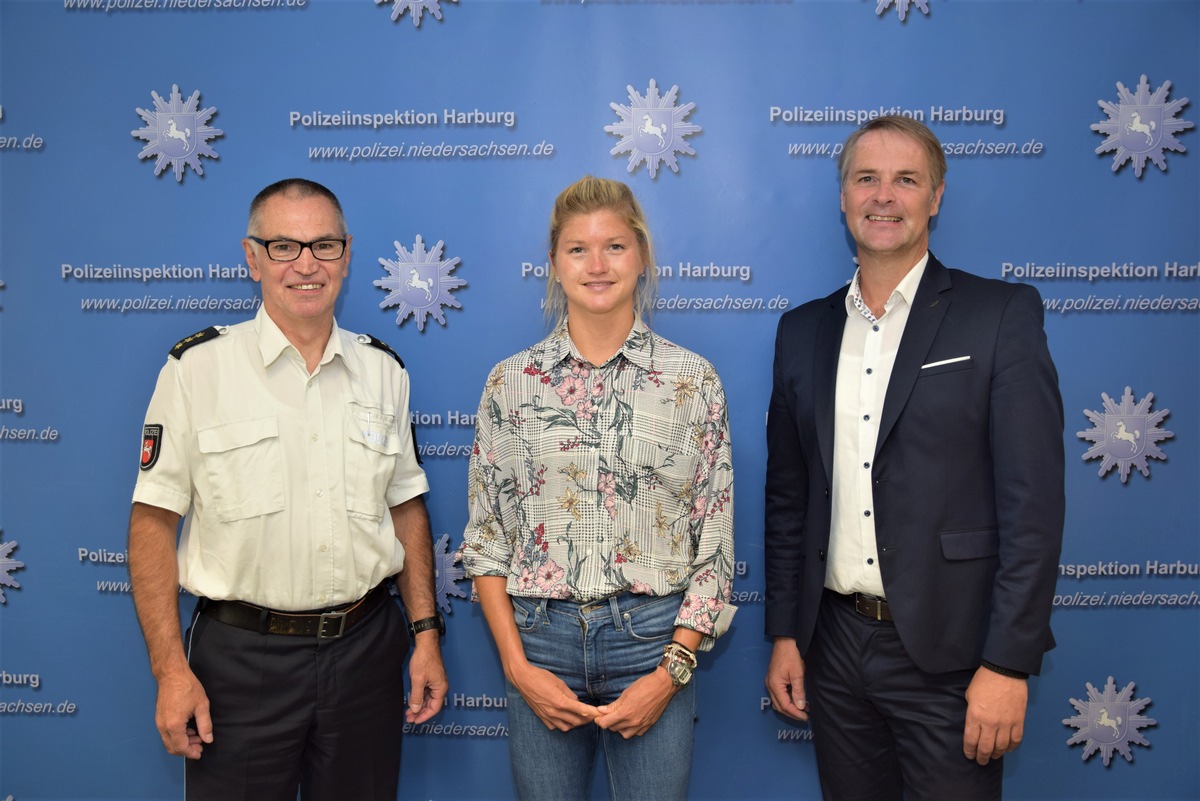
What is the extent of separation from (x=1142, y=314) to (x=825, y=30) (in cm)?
131

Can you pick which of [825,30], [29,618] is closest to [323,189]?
[825,30]

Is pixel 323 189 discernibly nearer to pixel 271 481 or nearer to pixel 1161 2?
pixel 271 481

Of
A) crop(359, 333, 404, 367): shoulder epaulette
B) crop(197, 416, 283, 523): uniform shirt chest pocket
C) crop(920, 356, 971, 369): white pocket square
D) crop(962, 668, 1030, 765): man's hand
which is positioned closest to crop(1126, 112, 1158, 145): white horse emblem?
crop(920, 356, 971, 369): white pocket square

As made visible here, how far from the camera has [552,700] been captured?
1.78 metres

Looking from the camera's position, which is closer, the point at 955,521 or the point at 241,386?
the point at 955,521

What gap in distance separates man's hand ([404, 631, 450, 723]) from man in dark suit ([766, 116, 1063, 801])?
91 cm

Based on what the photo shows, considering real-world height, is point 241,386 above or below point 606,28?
below

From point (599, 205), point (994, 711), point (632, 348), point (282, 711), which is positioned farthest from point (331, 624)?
point (994, 711)

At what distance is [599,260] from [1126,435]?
1784 mm

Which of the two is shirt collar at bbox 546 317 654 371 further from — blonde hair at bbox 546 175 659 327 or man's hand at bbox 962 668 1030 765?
man's hand at bbox 962 668 1030 765

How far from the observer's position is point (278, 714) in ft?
6.48

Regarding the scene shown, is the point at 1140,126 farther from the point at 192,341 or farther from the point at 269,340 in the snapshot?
the point at 192,341

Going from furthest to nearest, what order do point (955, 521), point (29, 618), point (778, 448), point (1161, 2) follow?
point (29, 618), point (1161, 2), point (778, 448), point (955, 521)

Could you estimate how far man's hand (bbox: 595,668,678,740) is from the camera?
1.75 metres
